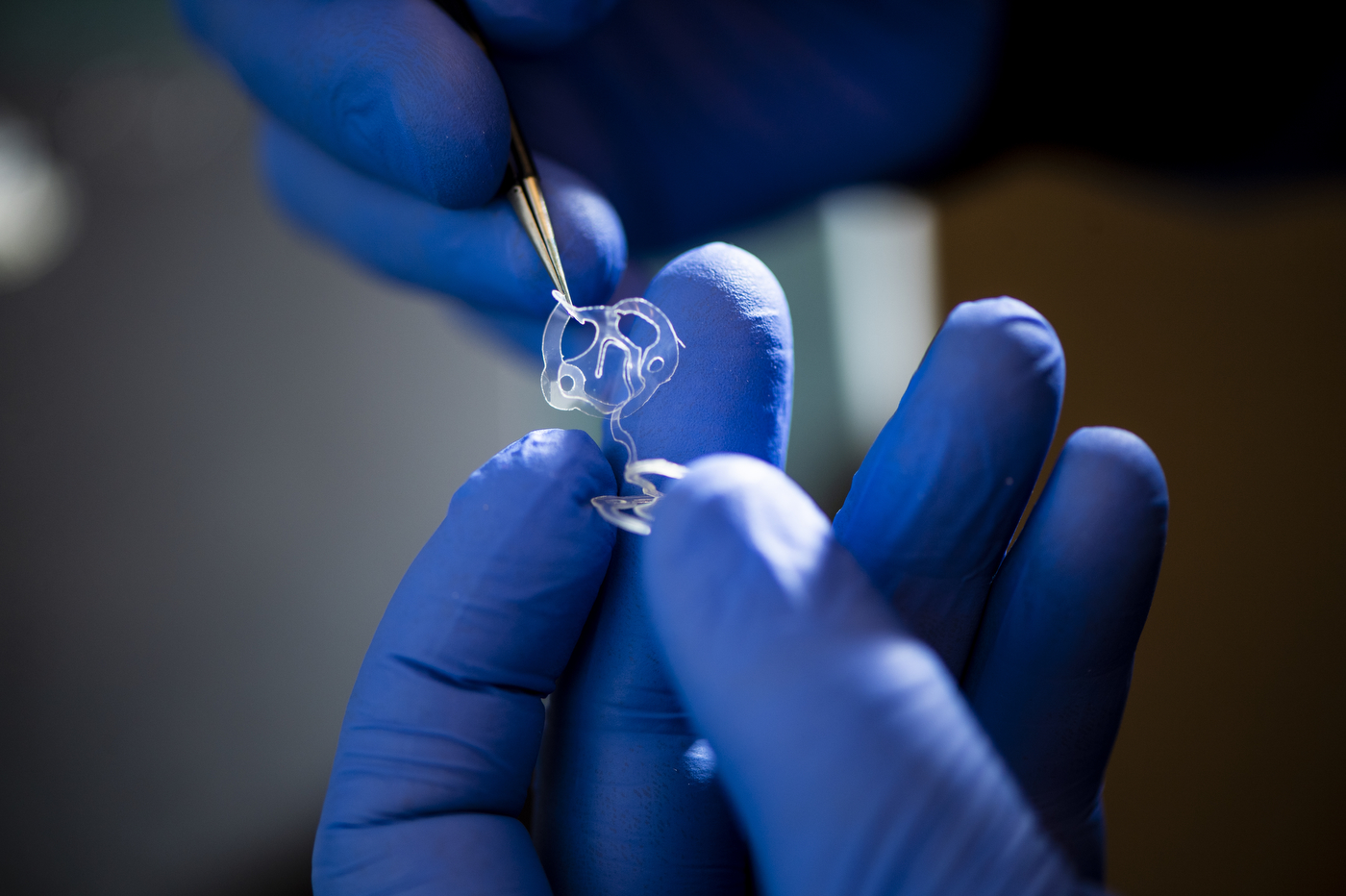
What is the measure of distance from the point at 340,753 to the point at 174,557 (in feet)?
1.77

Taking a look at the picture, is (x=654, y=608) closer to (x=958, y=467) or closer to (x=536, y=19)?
(x=958, y=467)

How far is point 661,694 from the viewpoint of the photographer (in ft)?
1.93

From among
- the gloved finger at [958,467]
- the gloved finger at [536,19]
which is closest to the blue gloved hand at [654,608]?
the gloved finger at [958,467]

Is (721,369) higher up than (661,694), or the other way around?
(721,369)

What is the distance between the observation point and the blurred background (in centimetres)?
85

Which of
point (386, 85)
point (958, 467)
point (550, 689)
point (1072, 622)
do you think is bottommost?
point (550, 689)

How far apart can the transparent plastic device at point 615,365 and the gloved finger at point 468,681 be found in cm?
9

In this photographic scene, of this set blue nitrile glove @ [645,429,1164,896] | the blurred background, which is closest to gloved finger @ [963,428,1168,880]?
blue nitrile glove @ [645,429,1164,896]

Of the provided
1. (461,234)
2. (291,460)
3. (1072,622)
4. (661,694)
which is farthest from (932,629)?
(291,460)

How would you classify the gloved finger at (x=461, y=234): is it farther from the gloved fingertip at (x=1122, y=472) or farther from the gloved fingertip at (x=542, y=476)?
the gloved fingertip at (x=1122, y=472)

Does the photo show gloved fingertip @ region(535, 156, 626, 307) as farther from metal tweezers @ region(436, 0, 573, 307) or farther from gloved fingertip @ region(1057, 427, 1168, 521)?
gloved fingertip @ region(1057, 427, 1168, 521)

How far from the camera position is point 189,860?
873 mm

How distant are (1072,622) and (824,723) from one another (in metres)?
0.30

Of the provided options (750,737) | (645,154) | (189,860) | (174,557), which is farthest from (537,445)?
(645,154)
